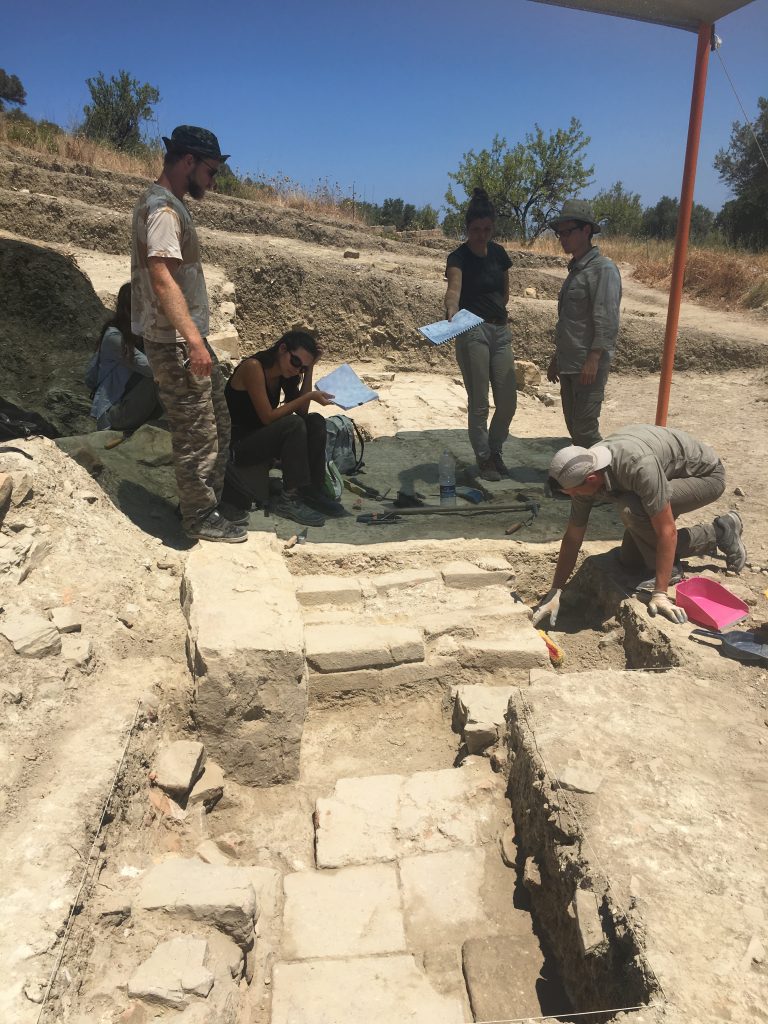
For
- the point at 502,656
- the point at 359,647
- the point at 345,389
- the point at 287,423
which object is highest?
the point at 345,389

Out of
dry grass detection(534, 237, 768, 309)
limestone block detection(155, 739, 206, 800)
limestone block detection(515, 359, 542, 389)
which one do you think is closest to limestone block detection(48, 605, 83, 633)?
limestone block detection(155, 739, 206, 800)

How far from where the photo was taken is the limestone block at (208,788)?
299 centimetres

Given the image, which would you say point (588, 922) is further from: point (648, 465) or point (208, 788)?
point (648, 465)

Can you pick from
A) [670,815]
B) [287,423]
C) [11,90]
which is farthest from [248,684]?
[11,90]

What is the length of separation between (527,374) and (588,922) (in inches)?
296

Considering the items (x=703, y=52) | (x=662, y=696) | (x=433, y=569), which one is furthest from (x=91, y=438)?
(x=703, y=52)

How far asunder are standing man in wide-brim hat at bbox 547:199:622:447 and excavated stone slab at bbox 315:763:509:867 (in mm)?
2986

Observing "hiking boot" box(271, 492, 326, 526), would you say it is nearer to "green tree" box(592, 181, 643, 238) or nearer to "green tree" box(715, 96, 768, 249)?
"green tree" box(715, 96, 768, 249)

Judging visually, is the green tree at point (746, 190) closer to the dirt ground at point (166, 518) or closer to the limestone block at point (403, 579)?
the dirt ground at point (166, 518)

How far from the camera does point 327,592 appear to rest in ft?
13.3

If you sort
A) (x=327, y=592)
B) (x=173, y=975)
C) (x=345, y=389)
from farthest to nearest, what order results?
(x=345, y=389) → (x=327, y=592) → (x=173, y=975)

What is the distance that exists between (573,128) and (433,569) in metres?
28.8

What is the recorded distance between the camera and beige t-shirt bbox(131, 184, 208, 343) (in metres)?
3.36

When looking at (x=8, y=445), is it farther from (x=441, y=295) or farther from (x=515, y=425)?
(x=441, y=295)
